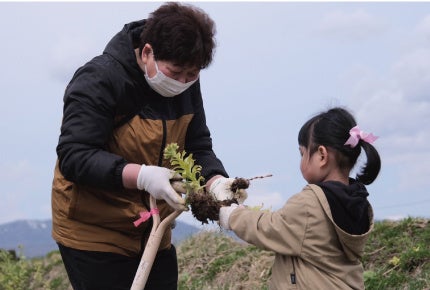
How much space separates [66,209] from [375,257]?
315cm

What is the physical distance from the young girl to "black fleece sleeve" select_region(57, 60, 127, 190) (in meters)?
0.56

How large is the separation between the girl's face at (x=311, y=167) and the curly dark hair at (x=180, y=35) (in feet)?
2.04

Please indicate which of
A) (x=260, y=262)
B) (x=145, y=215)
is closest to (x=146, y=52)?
(x=145, y=215)

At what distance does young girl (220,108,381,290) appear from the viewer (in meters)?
3.08

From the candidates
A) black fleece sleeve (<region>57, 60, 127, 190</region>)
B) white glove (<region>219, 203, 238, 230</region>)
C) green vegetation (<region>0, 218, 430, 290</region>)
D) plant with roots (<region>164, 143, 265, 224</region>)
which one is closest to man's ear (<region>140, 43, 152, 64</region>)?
black fleece sleeve (<region>57, 60, 127, 190</region>)

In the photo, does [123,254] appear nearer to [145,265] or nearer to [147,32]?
[145,265]

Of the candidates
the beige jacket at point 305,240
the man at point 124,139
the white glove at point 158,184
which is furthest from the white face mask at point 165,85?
the beige jacket at point 305,240

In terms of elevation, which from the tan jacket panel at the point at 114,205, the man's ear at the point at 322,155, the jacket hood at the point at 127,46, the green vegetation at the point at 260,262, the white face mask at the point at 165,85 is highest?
the jacket hood at the point at 127,46

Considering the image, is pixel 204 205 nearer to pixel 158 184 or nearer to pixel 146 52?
pixel 158 184

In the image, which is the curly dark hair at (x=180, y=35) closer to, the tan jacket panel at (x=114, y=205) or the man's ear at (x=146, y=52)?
the man's ear at (x=146, y=52)

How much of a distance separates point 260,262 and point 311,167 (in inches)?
131

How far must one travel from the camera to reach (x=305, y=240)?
308cm

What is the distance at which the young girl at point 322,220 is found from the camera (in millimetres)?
3084

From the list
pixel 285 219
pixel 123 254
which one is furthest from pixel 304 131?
pixel 123 254
